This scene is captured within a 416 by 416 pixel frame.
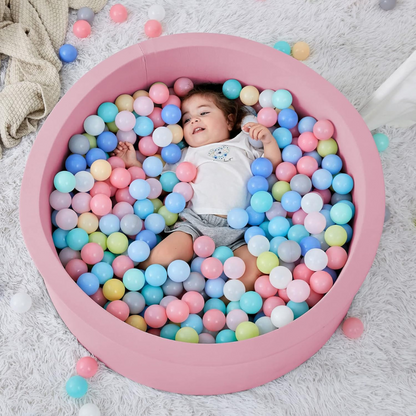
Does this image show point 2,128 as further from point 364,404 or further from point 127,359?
point 364,404

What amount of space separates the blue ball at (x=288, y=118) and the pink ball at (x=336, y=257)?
421 mm

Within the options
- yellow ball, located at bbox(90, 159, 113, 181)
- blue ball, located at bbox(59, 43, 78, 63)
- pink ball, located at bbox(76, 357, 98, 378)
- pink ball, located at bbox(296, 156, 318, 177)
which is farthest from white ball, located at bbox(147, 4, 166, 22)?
pink ball, located at bbox(76, 357, 98, 378)

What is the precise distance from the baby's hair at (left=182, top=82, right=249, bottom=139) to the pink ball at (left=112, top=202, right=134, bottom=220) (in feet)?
1.28

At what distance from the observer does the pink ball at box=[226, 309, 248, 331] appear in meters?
1.38

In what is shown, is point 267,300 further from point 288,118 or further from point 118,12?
point 118,12

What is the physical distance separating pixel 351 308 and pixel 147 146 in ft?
2.48

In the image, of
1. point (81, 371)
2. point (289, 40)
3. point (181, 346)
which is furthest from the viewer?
point (289, 40)

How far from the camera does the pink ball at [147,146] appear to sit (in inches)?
65.0

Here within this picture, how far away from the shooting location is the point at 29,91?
166 centimetres

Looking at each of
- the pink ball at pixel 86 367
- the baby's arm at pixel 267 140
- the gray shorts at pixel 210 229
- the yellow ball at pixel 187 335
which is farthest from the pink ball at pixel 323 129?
the pink ball at pixel 86 367

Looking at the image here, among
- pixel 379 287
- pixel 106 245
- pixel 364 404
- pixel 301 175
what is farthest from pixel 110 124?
pixel 364 404

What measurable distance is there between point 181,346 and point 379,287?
64 cm

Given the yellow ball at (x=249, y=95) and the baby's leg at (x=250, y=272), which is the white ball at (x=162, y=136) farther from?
the baby's leg at (x=250, y=272)

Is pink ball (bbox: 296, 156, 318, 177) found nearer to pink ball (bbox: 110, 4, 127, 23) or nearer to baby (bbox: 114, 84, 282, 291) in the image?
baby (bbox: 114, 84, 282, 291)
